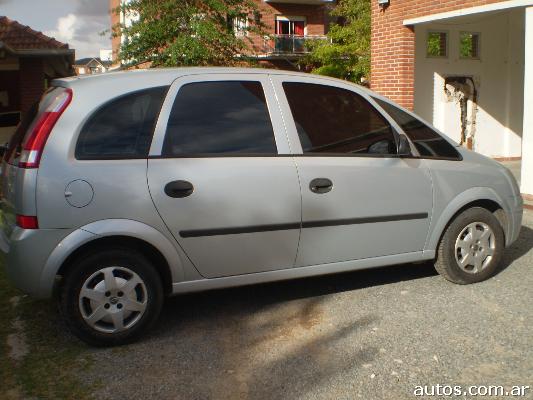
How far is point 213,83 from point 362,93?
1250 mm

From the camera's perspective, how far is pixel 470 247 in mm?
5211

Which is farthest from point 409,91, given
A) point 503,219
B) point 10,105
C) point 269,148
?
point 10,105

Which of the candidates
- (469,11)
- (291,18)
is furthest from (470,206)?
(291,18)

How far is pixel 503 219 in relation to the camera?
542 centimetres

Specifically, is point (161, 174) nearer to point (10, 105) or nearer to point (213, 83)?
point (213, 83)

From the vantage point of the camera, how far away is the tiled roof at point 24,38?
47.9 ft

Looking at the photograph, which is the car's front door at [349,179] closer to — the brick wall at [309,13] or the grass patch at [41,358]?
the grass patch at [41,358]

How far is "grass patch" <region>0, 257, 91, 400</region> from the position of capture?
11.6 ft

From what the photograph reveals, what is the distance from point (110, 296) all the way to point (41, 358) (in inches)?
23.1

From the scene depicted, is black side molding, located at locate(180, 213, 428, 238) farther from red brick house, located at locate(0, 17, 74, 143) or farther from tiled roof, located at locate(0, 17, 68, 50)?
tiled roof, located at locate(0, 17, 68, 50)

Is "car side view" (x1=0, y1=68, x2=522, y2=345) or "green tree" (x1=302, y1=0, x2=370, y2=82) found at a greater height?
"green tree" (x1=302, y1=0, x2=370, y2=82)

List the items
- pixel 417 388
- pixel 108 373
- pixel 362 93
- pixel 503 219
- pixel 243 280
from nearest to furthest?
pixel 417 388 < pixel 108 373 < pixel 243 280 < pixel 362 93 < pixel 503 219

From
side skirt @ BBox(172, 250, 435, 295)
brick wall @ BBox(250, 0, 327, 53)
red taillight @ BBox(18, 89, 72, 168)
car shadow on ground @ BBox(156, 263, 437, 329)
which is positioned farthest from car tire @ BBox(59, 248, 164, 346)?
brick wall @ BBox(250, 0, 327, 53)

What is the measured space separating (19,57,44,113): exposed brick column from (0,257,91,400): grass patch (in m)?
11.0
